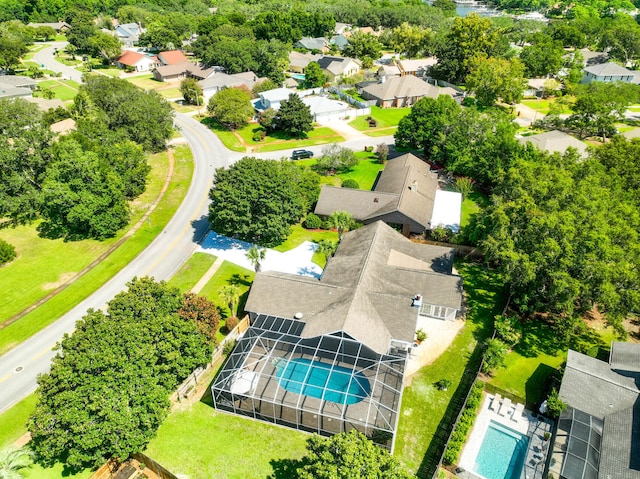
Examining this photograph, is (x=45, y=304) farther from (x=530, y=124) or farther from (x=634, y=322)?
(x=530, y=124)

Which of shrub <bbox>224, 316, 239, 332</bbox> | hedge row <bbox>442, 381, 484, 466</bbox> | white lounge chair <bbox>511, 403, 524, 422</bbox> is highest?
hedge row <bbox>442, 381, 484, 466</bbox>

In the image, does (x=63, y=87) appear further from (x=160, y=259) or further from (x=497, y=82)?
(x=497, y=82)

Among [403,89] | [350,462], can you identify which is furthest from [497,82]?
[350,462]

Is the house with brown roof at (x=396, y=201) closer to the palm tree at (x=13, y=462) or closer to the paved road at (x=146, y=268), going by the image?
the paved road at (x=146, y=268)

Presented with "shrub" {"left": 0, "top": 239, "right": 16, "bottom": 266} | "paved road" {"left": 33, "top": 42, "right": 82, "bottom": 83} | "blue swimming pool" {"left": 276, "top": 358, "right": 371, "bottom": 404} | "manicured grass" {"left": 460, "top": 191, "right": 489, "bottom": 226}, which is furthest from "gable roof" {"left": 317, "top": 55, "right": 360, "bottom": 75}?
"blue swimming pool" {"left": 276, "top": 358, "right": 371, "bottom": 404}

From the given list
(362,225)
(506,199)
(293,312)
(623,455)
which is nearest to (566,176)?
(506,199)

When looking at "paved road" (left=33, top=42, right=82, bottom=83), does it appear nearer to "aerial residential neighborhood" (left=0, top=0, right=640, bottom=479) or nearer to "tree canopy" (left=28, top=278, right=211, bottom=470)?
"aerial residential neighborhood" (left=0, top=0, right=640, bottom=479)
